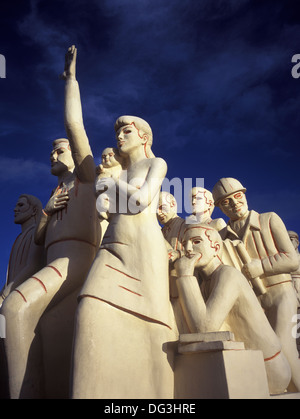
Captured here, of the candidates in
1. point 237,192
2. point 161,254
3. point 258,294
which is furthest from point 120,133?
point 258,294

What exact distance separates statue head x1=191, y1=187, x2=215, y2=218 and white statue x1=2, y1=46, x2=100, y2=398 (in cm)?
133

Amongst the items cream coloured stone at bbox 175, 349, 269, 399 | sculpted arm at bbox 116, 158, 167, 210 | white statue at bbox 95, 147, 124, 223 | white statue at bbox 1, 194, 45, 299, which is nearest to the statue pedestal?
cream coloured stone at bbox 175, 349, 269, 399

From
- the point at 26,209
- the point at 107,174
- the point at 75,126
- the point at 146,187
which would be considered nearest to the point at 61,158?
the point at 75,126

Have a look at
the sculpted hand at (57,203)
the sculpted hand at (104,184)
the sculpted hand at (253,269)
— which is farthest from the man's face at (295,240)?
the sculpted hand at (104,184)

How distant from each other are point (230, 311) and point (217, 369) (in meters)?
0.64

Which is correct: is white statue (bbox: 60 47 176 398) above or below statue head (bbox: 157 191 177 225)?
below

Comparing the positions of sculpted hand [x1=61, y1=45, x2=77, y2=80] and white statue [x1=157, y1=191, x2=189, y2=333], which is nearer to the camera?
white statue [x1=157, y1=191, x2=189, y2=333]

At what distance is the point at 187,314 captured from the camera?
10.5ft

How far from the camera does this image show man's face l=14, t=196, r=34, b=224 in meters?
5.04

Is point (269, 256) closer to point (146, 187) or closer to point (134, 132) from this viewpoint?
point (146, 187)

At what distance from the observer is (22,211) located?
5.08m

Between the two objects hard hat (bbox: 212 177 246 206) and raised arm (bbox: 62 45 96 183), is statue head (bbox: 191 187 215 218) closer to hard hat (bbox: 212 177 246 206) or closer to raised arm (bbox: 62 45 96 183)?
hard hat (bbox: 212 177 246 206)
